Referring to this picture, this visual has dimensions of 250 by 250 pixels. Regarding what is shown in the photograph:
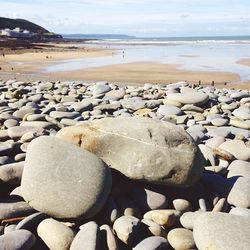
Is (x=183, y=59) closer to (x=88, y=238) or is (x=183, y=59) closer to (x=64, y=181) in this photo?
(x=64, y=181)

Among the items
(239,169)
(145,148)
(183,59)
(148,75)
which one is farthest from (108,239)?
(183,59)

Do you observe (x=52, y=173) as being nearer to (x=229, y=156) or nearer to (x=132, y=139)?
(x=132, y=139)

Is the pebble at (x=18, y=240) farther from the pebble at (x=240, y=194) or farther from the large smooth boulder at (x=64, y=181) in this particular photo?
the pebble at (x=240, y=194)

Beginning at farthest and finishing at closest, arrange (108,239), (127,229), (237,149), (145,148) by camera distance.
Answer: (237,149), (145,148), (127,229), (108,239)

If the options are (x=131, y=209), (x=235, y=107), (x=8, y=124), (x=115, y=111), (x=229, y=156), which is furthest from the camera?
(x=235, y=107)

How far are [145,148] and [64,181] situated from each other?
1023 mm

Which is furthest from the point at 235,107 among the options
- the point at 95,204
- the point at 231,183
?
the point at 95,204

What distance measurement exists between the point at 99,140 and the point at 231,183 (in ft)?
5.53

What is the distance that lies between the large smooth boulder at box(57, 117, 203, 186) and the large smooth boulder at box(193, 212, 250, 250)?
0.80 m

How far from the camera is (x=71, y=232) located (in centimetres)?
379

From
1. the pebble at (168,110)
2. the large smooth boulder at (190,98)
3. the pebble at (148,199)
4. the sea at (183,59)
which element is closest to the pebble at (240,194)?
the pebble at (148,199)

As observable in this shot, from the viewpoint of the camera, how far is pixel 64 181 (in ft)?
13.3

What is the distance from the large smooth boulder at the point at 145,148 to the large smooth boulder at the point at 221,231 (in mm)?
799

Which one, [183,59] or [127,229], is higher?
[127,229]
